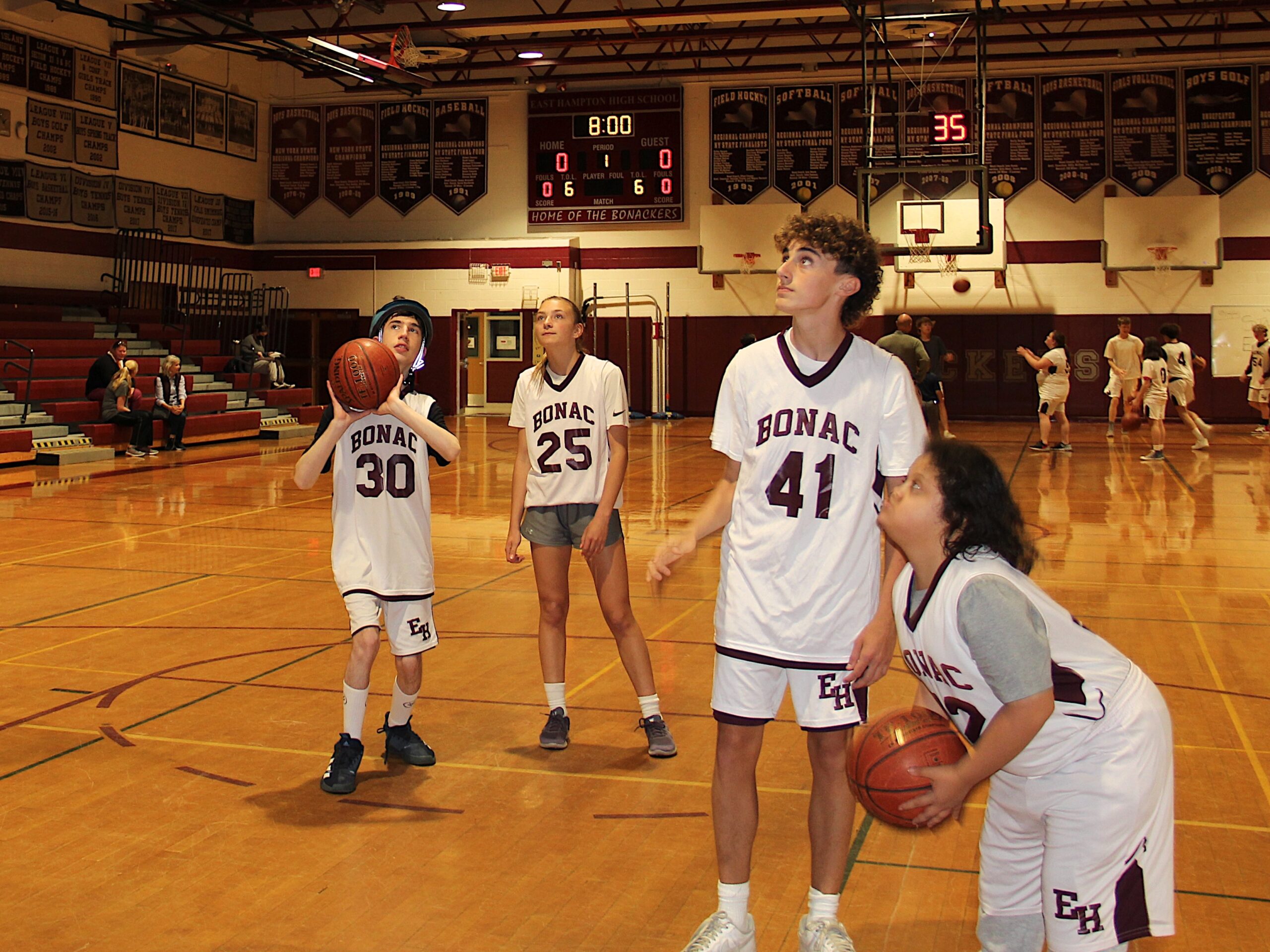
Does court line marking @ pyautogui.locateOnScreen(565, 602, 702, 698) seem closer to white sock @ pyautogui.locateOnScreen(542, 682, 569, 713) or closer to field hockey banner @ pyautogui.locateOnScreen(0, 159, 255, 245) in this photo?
white sock @ pyautogui.locateOnScreen(542, 682, 569, 713)

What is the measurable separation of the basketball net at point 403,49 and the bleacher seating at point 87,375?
5.86 meters

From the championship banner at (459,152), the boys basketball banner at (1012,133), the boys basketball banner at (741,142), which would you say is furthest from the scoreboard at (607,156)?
the boys basketball banner at (1012,133)

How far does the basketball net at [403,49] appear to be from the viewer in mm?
18594

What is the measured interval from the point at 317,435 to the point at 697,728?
1.81 m

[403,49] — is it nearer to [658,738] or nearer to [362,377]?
[362,377]

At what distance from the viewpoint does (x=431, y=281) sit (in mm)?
25109

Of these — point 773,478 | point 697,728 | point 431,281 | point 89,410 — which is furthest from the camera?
point 431,281

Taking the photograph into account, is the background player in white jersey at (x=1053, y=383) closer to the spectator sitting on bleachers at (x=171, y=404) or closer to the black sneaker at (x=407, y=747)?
the spectator sitting on bleachers at (x=171, y=404)

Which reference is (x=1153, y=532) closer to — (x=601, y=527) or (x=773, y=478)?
(x=601, y=527)

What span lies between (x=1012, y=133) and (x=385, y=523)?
2131 centimetres

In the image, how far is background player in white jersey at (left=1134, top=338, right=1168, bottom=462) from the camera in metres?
15.5

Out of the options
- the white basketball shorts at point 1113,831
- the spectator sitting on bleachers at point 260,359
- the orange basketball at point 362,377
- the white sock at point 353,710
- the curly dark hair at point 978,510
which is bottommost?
the white sock at point 353,710

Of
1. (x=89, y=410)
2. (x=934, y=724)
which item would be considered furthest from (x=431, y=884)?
(x=89, y=410)

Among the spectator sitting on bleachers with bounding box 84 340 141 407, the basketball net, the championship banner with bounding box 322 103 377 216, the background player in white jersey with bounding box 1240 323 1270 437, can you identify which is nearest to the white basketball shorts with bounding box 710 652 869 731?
the spectator sitting on bleachers with bounding box 84 340 141 407
